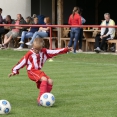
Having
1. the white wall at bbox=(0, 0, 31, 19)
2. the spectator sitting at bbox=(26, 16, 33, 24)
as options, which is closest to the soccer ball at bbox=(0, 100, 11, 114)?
the spectator sitting at bbox=(26, 16, 33, 24)

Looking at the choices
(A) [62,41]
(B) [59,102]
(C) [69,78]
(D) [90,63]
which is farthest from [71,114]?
(A) [62,41]

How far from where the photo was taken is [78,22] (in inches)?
852

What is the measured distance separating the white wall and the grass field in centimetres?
690

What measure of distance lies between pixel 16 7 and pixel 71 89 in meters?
14.8

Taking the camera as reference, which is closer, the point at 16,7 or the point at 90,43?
the point at 90,43

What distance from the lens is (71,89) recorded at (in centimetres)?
1220

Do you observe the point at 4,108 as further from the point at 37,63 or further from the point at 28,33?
the point at 28,33

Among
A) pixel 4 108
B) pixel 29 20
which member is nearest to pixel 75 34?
pixel 29 20

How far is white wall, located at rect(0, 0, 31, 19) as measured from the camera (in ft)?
86.5

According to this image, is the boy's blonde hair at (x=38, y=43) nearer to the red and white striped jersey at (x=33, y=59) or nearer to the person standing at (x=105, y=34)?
the red and white striped jersey at (x=33, y=59)

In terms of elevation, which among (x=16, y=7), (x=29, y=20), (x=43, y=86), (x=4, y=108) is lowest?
(x=4, y=108)

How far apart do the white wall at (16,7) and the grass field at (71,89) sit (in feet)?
22.6

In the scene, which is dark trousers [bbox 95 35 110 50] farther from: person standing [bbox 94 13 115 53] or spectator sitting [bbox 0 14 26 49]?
spectator sitting [bbox 0 14 26 49]

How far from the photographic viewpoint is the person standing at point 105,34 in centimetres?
2083
